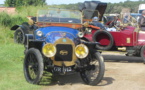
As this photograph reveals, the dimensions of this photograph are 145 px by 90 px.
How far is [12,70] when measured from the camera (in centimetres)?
870

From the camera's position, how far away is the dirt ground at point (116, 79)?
7.22m

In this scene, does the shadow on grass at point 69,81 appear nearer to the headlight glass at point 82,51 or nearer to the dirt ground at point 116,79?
the dirt ground at point 116,79

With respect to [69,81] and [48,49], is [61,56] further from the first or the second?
[69,81]

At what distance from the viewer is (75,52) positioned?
711 cm

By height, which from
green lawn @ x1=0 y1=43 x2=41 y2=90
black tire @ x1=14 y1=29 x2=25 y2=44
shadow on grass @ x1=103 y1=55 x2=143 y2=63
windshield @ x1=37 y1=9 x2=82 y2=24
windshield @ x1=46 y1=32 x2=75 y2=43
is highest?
windshield @ x1=37 y1=9 x2=82 y2=24

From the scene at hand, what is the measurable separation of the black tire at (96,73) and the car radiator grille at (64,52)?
611 millimetres

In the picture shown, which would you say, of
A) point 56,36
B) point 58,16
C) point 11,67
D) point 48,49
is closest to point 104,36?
point 58,16

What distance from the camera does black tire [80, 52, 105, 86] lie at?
711cm

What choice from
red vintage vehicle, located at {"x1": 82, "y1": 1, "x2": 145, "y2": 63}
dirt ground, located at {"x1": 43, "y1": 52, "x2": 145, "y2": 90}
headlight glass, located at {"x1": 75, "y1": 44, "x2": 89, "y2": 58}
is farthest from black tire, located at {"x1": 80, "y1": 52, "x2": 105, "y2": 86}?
red vintage vehicle, located at {"x1": 82, "y1": 1, "x2": 145, "y2": 63}

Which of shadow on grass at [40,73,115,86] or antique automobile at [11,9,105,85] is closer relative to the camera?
antique automobile at [11,9,105,85]

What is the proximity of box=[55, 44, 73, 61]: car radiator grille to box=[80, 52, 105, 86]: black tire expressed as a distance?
611mm

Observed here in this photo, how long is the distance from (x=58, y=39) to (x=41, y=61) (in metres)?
0.66

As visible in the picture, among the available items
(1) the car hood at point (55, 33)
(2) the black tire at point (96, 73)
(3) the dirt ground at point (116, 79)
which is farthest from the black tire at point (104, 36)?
(2) the black tire at point (96, 73)

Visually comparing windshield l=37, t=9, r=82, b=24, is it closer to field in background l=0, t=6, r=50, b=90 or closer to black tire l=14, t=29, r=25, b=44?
field in background l=0, t=6, r=50, b=90
